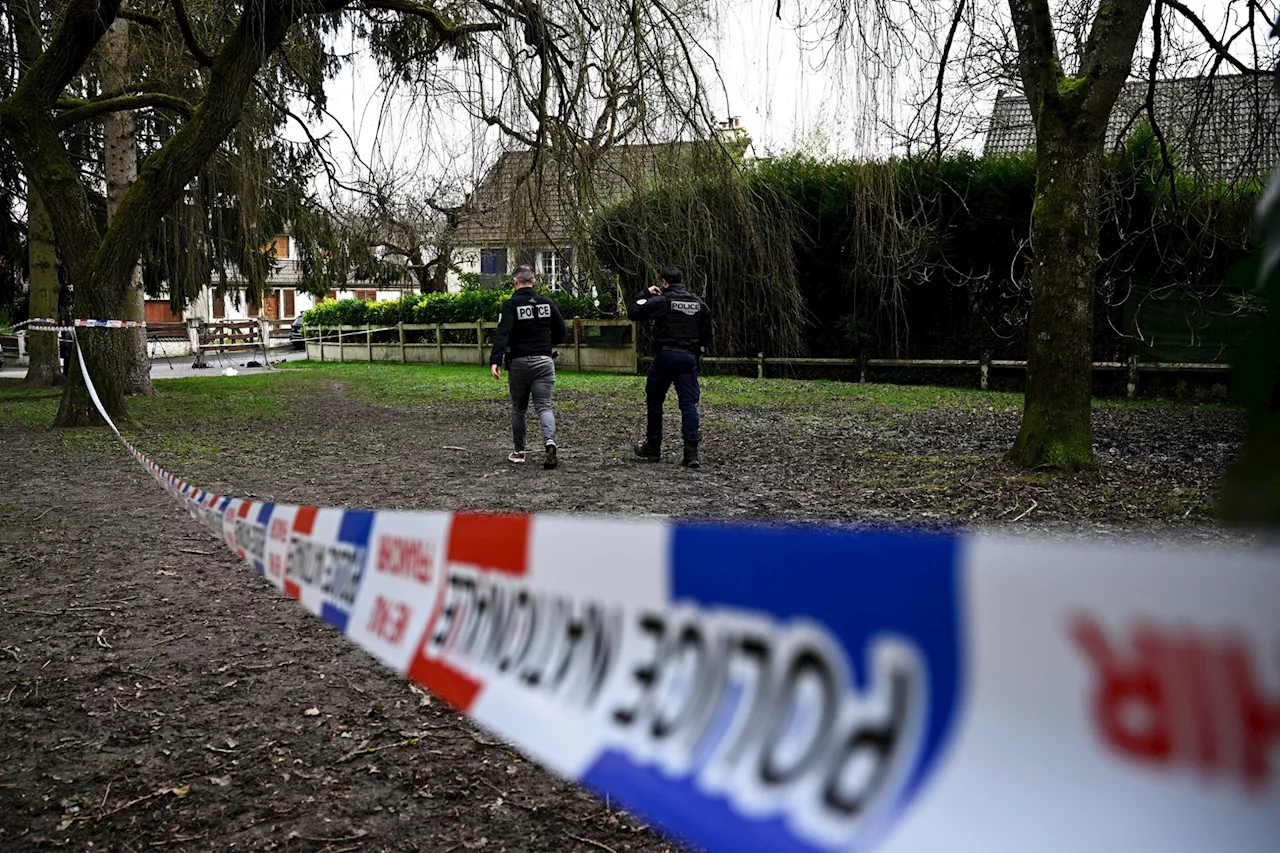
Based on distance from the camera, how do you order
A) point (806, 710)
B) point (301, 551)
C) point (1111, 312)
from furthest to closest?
point (1111, 312), point (301, 551), point (806, 710)

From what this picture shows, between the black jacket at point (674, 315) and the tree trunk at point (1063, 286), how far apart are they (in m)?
2.97

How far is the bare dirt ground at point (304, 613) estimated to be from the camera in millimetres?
2791

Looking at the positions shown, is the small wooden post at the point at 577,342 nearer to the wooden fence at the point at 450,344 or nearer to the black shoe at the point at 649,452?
the wooden fence at the point at 450,344

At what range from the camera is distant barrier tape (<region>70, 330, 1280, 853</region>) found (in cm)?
53

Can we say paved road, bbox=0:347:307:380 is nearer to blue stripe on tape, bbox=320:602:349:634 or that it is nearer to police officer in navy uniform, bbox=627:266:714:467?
police officer in navy uniform, bbox=627:266:714:467

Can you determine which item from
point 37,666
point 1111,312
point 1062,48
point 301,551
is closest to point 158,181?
point 37,666

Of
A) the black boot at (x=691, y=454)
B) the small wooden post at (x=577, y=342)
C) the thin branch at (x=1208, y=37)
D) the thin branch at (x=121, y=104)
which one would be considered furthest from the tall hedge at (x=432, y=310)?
the thin branch at (x=1208, y=37)

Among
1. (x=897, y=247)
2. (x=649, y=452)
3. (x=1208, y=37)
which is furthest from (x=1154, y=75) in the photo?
(x=649, y=452)

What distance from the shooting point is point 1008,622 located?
0.61 meters

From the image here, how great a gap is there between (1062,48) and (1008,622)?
10.1 metres

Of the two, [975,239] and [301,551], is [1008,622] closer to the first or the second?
[301,551]

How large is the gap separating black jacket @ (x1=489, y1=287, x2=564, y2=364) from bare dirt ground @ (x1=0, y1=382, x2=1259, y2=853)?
3.69 feet

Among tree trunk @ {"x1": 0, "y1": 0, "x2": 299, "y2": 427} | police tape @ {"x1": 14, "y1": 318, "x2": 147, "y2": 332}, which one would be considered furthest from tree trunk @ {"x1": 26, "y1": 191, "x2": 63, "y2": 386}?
tree trunk @ {"x1": 0, "y1": 0, "x2": 299, "y2": 427}

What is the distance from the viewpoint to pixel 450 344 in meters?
28.1
